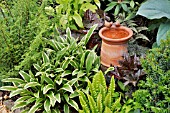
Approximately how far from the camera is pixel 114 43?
9.55 ft

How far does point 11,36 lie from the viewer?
120 inches

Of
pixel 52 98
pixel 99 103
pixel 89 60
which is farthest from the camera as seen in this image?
pixel 89 60

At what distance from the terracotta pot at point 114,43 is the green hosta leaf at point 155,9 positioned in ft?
0.74

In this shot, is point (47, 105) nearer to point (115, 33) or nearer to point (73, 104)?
point (73, 104)

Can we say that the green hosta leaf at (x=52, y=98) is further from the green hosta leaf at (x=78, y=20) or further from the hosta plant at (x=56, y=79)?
the green hosta leaf at (x=78, y=20)

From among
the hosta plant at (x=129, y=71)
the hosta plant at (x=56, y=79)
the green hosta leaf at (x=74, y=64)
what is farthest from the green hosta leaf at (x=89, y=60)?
the hosta plant at (x=129, y=71)

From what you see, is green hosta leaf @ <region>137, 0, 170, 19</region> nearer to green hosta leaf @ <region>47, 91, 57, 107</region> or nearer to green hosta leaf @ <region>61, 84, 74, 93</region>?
green hosta leaf @ <region>61, 84, 74, 93</region>

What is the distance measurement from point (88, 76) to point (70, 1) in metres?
0.92

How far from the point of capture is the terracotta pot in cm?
292

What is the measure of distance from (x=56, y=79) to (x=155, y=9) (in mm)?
1134

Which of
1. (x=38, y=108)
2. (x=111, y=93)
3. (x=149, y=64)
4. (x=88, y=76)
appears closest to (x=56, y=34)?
(x=88, y=76)

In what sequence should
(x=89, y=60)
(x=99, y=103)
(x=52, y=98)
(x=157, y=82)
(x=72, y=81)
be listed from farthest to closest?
(x=89, y=60) < (x=72, y=81) < (x=52, y=98) < (x=99, y=103) < (x=157, y=82)

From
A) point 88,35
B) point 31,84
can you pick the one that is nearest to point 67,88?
point 31,84

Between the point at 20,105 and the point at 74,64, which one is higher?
the point at 74,64
